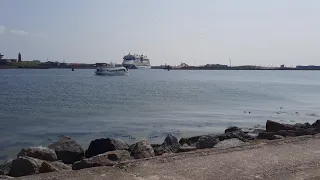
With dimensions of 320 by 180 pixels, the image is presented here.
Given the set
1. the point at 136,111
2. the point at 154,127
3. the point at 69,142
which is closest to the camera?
the point at 69,142

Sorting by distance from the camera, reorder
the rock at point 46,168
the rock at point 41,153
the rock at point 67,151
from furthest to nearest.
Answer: the rock at point 67,151
the rock at point 41,153
the rock at point 46,168

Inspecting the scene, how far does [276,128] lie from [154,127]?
6.15m

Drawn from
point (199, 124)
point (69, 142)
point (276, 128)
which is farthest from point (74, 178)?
point (199, 124)

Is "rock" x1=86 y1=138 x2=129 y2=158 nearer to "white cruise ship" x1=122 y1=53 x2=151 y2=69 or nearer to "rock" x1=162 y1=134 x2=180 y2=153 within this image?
"rock" x1=162 y1=134 x2=180 y2=153

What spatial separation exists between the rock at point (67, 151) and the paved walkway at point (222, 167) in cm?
446

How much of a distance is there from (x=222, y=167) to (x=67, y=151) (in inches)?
213

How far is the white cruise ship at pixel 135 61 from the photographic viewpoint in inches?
5012

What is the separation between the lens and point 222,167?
5660 millimetres

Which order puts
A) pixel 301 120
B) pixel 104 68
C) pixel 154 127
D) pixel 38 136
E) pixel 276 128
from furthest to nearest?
pixel 104 68, pixel 301 120, pixel 154 127, pixel 38 136, pixel 276 128

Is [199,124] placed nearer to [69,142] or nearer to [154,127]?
[154,127]

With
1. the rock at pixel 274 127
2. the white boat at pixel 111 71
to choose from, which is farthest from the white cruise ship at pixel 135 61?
the rock at pixel 274 127

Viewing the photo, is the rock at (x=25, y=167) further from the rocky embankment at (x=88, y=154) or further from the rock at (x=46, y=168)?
the rock at (x=46, y=168)

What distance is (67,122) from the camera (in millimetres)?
18922

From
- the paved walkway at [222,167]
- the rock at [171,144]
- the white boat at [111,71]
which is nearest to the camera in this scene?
the paved walkway at [222,167]
